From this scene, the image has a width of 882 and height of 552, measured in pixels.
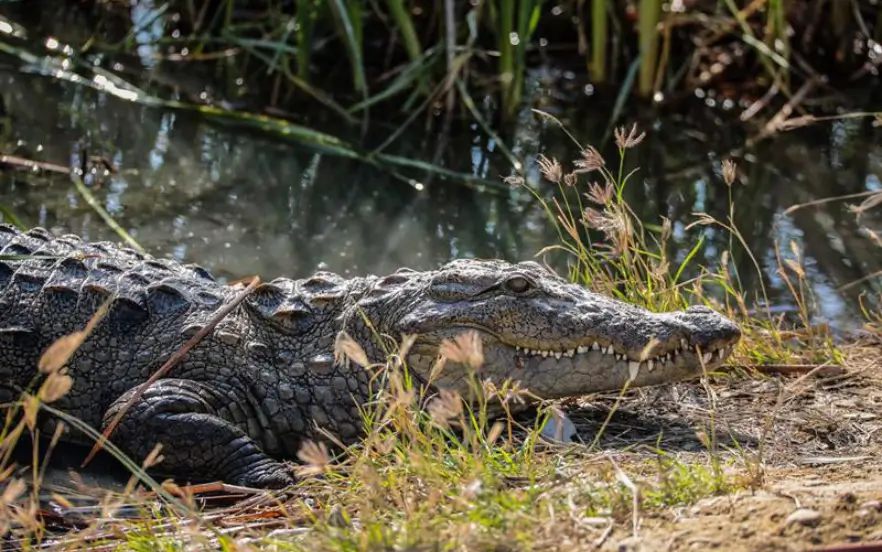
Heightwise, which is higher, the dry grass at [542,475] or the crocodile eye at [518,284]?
the crocodile eye at [518,284]

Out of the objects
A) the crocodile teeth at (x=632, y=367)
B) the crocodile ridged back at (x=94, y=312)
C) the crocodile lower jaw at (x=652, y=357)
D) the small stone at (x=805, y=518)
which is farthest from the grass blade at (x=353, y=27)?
the small stone at (x=805, y=518)

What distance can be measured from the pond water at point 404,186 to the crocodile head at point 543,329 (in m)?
2.21

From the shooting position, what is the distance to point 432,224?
7781 mm

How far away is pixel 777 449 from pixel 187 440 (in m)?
2.17

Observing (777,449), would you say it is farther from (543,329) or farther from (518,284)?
(518,284)

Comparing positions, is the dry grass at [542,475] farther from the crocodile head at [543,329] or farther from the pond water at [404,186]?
the pond water at [404,186]

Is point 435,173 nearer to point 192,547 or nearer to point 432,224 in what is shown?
point 432,224

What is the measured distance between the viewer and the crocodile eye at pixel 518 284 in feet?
15.6

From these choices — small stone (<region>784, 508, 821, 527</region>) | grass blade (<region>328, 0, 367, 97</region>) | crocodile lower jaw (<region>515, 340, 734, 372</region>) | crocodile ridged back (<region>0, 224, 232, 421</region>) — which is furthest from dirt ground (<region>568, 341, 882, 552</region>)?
grass blade (<region>328, 0, 367, 97</region>)

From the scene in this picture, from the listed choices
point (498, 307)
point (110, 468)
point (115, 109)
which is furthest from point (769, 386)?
point (115, 109)

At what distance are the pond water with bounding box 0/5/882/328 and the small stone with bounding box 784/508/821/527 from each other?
3.65 meters

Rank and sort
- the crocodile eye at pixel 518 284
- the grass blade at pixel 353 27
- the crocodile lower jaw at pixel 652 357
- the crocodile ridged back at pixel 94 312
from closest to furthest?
the crocodile lower jaw at pixel 652 357
the crocodile eye at pixel 518 284
the crocodile ridged back at pixel 94 312
the grass blade at pixel 353 27

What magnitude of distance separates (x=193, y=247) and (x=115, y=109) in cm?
275

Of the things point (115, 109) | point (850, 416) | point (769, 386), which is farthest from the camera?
point (115, 109)
